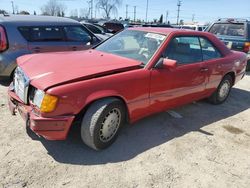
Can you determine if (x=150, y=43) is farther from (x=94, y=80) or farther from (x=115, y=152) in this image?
(x=115, y=152)

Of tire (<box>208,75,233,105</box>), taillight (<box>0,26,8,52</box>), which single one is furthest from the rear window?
tire (<box>208,75,233,105</box>)

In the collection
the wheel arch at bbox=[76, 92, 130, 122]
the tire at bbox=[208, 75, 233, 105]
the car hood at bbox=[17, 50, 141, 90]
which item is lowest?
the tire at bbox=[208, 75, 233, 105]

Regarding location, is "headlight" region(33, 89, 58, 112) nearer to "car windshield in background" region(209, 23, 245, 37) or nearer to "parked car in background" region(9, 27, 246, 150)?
"parked car in background" region(9, 27, 246, 150)

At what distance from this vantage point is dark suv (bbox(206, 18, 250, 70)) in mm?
8023

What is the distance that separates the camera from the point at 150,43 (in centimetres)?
385

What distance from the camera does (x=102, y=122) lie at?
122 inches

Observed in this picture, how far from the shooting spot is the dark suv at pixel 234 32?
8023 millimetres

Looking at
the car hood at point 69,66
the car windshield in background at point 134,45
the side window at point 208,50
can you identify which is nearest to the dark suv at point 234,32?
the side window at point 208,50

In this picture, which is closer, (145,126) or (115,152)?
(115,152)

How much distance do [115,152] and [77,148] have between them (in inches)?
19.1

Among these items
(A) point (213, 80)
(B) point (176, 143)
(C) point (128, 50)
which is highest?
(C) point (128, 50)

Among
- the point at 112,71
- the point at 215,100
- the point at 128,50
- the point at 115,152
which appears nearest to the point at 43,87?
the point at 112,71

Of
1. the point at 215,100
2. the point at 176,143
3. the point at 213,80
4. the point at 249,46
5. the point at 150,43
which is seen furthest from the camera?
the point at 249,46

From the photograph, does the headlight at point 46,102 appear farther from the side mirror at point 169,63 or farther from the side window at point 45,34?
the side window at point 45,34
